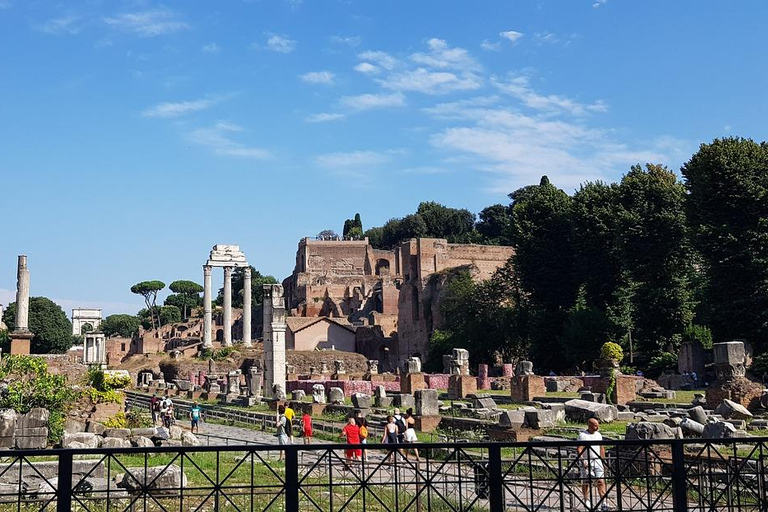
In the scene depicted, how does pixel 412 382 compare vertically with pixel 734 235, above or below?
below

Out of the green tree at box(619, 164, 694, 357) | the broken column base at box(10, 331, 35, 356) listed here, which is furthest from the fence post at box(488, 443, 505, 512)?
the green tree at box(619, 164, 694, 357)

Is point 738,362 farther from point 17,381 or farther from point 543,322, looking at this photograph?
point 543,322

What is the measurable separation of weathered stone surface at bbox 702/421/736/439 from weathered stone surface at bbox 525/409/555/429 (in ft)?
14.4

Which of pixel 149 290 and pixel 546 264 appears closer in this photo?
pixel 546 264

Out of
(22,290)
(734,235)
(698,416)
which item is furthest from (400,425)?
(22,290)

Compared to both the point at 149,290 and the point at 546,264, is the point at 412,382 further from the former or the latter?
the point at 149,290

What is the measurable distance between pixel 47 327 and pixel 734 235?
69.5m

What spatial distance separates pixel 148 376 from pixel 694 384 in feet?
133

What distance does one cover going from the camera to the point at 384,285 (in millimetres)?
99250

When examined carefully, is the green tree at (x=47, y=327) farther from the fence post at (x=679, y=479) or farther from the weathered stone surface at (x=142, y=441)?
the fence post at (x=679, y=479)

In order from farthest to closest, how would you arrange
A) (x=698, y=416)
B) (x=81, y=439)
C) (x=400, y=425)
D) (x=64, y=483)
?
(x=698, y=416)
(x=81, y=439)
(x=400, y=425)
(x=64, y=483)

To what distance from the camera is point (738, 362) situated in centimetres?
2344

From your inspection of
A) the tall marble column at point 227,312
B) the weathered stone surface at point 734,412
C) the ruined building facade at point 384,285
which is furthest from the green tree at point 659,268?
the tall marble column at point 227,312

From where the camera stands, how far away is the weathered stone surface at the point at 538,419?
60.8 ft
